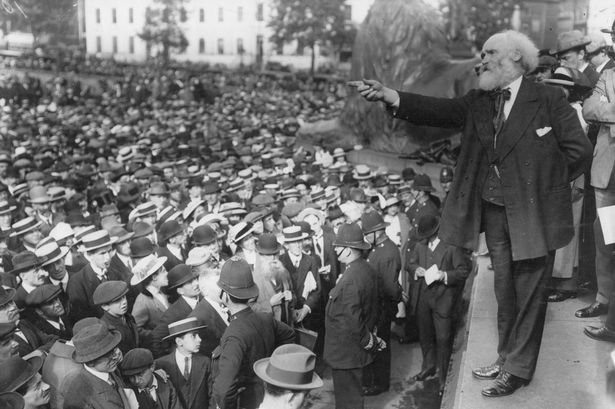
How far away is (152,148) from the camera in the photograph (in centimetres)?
1861

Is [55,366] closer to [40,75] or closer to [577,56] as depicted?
[577,56]

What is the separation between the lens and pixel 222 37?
181 feet

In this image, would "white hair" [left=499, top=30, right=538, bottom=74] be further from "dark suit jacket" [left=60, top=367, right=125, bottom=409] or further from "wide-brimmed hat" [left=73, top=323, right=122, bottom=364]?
"dark suit jacket" [left=60, top=367, right=125, bottom=409]

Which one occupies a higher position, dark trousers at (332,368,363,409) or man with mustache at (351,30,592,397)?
man with mustache at (351,30,592,397)

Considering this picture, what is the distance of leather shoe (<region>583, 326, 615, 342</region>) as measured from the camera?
4.71 meters

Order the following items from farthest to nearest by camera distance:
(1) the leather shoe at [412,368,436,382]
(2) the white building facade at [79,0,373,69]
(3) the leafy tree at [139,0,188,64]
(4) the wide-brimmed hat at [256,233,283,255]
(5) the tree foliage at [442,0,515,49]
Result: (2) the white building facade at [79,0,373,69] → (3) the leafy tree at [139,0,188,64] → (5) the tree foliage at [442,0,515,49] → (1) the leather shoe at [412,368,436,382] → (4) the wide-brimmed hat at [256,233,283,255]

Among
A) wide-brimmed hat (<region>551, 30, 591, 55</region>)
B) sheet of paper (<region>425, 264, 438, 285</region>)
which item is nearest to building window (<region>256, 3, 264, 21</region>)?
sheet of paper (<region>425, 264, 438, 285</region>)

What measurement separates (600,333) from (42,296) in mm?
4511

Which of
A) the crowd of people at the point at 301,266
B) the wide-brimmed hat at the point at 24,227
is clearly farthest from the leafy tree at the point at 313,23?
the wide-brimmed hat at the point at 24,227

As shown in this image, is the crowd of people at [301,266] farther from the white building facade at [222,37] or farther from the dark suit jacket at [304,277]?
the white building facade at [222,37]

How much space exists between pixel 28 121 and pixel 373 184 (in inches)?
700

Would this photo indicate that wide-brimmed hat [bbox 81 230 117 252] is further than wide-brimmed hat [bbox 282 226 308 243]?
No

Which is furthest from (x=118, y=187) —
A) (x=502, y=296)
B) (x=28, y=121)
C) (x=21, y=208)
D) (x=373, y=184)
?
(x=28, y=121)

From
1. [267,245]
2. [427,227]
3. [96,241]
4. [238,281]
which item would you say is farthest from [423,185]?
[238,281]
